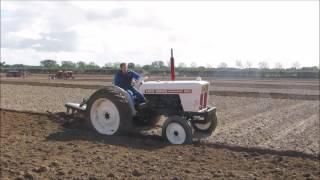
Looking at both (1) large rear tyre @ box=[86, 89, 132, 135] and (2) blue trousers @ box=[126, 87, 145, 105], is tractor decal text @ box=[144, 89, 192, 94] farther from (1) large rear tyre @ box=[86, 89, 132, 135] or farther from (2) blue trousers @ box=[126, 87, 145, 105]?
(1) large rear tyre @ box=[86, 89, 132, 135]

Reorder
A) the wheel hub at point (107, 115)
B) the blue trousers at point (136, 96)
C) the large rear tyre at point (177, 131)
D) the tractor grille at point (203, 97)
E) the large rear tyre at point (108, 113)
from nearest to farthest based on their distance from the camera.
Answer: the large rear tyre at point (177, 131)
the tractor grille at point (203, 97)
the large rear tyre at point (108, 113)
the blue trousers at point (136, 96)
the wheel hub at point (107, 115)

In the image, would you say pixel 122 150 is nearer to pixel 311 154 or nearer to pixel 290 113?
pixel 311 154

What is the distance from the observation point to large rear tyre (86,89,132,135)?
949cm

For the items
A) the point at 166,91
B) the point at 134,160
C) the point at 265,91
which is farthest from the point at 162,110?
the point at 265,91

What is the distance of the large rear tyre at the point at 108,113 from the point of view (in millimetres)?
9492

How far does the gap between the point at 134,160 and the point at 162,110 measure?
7.85ft

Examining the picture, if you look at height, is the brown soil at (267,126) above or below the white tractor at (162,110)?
below

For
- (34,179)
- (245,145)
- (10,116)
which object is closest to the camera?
(34,179)

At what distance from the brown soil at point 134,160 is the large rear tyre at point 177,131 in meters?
0.19

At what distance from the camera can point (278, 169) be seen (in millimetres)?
6816

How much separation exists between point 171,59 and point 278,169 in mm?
3689

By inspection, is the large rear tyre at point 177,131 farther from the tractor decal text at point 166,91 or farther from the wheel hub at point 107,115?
the wheel hub at point 107,115

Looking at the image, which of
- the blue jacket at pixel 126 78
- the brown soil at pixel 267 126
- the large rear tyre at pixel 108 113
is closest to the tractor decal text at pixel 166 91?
the blue jacket at pixel 126 78

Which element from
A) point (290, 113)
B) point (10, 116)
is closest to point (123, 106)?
point (10, 116)
